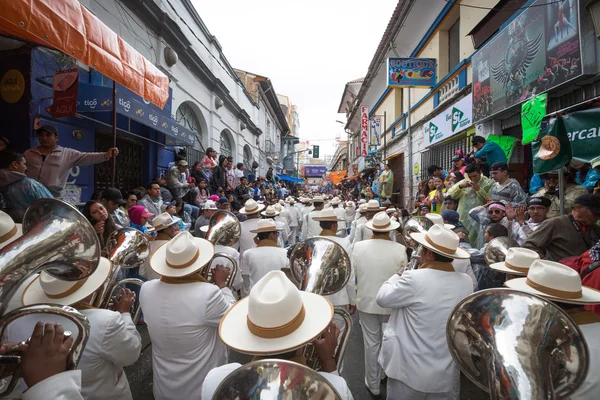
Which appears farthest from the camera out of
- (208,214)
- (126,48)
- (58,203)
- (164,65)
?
(164,65)

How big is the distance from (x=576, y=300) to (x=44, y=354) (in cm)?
259

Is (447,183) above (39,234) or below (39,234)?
above

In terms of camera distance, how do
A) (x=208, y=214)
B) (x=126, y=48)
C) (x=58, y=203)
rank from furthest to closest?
(x=208, y=214)
(x=126, y=48)
(x=58, y=203)

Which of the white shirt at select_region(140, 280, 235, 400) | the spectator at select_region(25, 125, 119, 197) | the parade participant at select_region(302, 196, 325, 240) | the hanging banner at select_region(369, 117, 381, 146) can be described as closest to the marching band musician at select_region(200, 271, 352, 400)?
the white shirt at select_region(140, 280, 235, 400)

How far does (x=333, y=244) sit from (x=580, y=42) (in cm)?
508

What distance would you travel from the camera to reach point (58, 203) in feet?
5.67

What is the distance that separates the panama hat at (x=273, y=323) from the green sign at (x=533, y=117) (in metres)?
4.91

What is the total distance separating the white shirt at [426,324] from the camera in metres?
2.30

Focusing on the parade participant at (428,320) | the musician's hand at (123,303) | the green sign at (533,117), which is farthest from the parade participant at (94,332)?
the green sign at (533,117)

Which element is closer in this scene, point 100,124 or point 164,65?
point 100,124

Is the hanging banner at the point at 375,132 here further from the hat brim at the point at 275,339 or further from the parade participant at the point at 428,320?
the hat brim at the point at 275,339

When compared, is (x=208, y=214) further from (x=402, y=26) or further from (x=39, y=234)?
(x=402, y=26)

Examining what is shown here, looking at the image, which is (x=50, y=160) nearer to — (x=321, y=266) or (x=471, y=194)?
(x=321, y=266)

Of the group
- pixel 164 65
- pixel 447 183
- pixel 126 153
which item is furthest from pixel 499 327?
pixel 164 65
